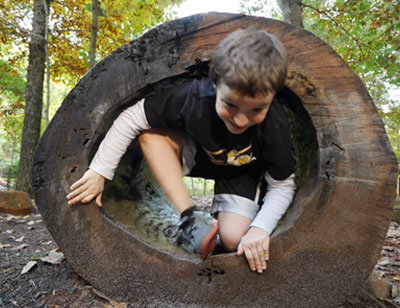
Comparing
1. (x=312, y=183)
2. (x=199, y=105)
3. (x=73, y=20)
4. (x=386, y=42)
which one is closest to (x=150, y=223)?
(x=199, y=105)

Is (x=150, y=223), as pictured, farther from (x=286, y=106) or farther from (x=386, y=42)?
(x=386, y=42)

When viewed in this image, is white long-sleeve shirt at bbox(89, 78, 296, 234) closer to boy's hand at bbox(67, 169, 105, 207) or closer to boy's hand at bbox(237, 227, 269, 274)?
boy's hand at bbox(67, 169, 105, 207)

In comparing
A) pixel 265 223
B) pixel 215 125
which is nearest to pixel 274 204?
pixel 265 223

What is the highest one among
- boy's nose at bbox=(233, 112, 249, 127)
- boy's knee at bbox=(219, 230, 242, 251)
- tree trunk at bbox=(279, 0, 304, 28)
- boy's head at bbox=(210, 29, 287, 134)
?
tree trunk at bbox=(279, 0, 304, 28)

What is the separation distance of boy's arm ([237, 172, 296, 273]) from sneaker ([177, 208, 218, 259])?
176 millimetres

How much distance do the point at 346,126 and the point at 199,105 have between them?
0.85m

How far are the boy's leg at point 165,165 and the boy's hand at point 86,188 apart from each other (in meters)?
0.43

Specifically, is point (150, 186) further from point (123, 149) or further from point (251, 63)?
point (251, 63)

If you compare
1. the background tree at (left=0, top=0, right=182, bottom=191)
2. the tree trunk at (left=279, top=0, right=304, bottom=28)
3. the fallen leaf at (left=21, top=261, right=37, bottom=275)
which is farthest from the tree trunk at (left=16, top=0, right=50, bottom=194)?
the tree trunk at (left=279, top=0, right=304, bottom=28)

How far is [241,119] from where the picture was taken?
1.52 meters

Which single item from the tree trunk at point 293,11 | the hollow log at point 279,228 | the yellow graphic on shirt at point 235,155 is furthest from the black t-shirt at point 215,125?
the tree trunk at point 293,11

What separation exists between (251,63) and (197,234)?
3.40 ft

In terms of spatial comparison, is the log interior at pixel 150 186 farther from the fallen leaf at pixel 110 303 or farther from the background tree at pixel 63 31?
the background tree at pixel 63 31

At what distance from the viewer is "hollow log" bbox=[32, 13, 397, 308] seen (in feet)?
5.37
